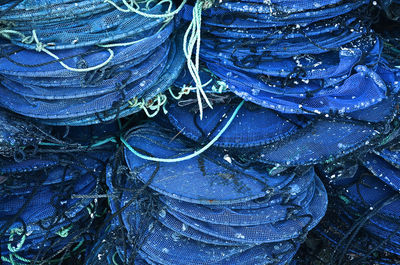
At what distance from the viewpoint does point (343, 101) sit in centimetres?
186

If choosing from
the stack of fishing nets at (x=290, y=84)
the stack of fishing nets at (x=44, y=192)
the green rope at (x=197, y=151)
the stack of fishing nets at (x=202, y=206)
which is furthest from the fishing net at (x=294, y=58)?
the stack of fishing nets at (x=44, y=192)

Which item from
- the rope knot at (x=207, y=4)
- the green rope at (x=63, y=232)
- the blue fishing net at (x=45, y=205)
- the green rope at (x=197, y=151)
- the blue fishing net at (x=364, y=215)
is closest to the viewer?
the rope knot at (x=207, y=4)

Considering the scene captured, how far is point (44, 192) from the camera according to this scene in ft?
6.91

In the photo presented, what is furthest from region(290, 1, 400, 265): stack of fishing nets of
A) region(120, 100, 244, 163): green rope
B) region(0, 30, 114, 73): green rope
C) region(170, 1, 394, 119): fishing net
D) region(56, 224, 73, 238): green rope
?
region(56, 224, 73, 238): green rope

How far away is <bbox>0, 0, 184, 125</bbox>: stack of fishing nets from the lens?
→ 161cm

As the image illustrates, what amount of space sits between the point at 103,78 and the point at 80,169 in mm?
591

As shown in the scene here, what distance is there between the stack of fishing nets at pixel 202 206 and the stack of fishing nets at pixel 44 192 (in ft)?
0.56

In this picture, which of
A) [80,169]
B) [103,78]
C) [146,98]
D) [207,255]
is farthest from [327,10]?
[80,169]

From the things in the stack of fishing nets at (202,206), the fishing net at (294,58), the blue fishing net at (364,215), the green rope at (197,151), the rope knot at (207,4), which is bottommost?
the blue fishing net at (364,215)

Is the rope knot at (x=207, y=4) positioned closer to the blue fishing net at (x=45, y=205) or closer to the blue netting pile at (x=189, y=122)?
the blue netting pile at (x=189, y=122)

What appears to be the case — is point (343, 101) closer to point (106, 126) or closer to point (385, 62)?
point (385, 62)

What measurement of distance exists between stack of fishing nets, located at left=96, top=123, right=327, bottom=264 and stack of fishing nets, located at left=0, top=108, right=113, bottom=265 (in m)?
0.17

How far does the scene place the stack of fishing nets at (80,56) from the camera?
1611 mm

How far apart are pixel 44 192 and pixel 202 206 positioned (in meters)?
0.78
